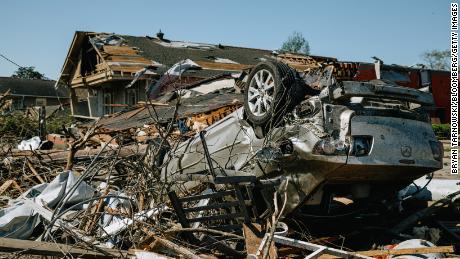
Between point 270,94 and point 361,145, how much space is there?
1220 millimetres

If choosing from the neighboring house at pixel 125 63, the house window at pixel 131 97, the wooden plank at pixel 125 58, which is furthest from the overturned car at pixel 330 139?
the house window at pixel 131 97

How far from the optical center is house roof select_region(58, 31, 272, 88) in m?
21.7

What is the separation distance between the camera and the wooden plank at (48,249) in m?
3.76

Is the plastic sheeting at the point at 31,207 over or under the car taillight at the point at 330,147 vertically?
under

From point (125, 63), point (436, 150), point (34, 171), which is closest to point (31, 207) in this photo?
point (34, 171)

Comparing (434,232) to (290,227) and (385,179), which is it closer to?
(385,179)

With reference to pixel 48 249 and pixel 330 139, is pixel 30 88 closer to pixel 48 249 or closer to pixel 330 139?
pixel 48 249

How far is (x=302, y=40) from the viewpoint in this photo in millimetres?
77375

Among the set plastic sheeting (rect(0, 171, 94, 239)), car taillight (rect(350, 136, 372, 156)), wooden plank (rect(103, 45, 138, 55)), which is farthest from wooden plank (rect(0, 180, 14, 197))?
wooden plank (rect(103, 45, 138, 55))

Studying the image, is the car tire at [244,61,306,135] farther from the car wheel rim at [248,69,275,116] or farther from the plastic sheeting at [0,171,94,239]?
the plastic sheeting at [0,171,94,239]

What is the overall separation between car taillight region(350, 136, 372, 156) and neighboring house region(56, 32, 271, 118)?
51.6 ft

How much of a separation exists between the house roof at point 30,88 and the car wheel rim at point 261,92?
4947 centimetres

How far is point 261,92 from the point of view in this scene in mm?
5188

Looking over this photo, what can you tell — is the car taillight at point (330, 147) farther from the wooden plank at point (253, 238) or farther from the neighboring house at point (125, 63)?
the neighboring house at point (125, 63)
